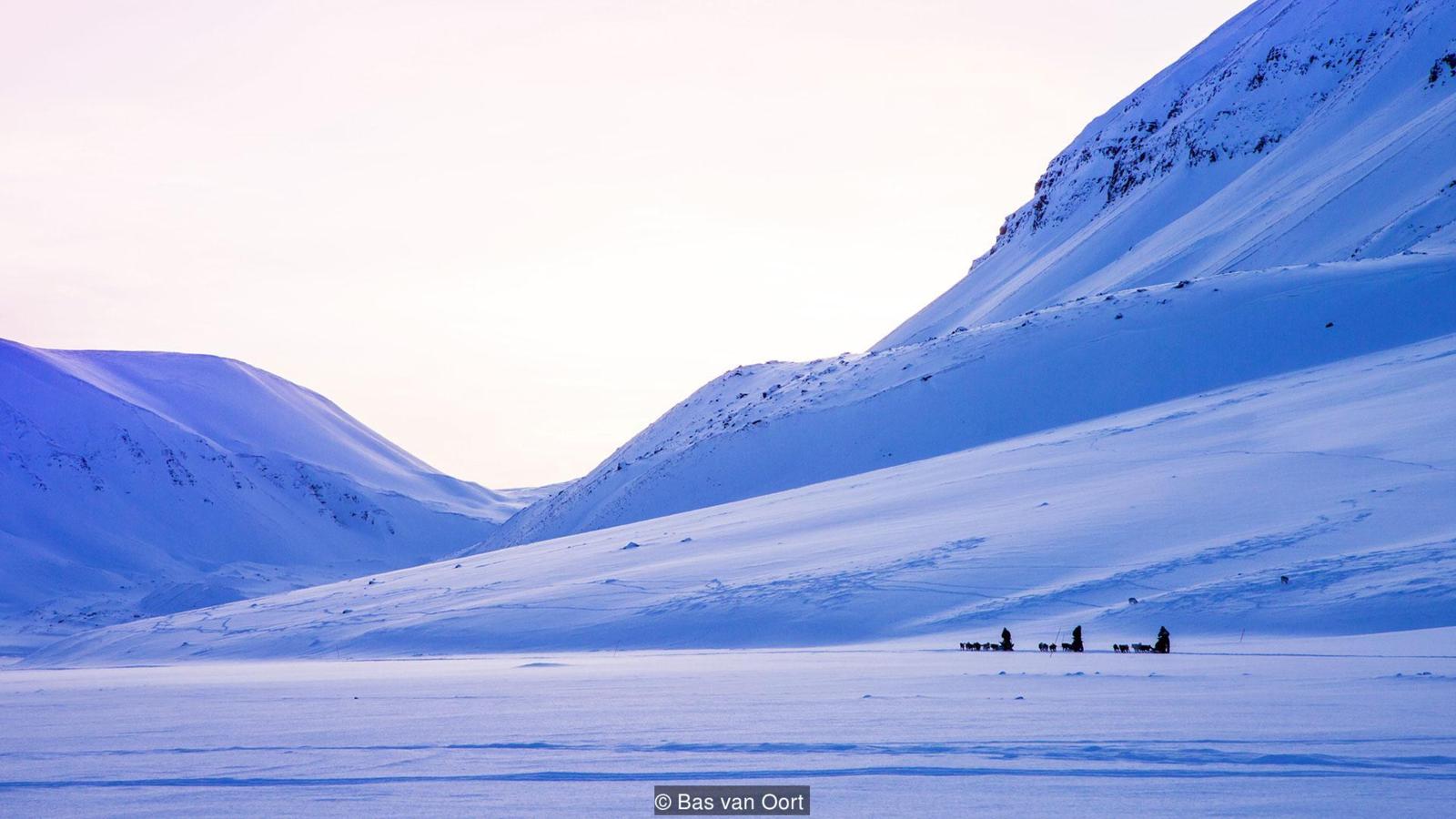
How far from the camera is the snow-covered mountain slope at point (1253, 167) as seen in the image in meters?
52.1

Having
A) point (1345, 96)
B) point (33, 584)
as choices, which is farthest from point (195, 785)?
point (33, 584)

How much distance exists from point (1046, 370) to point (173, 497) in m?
84.1

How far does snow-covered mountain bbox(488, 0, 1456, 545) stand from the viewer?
4019cm

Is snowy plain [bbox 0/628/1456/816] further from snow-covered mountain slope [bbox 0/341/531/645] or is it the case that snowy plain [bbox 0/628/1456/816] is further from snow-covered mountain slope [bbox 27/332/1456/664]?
snow-covered mountain slope [bbox 0/341/531/645]

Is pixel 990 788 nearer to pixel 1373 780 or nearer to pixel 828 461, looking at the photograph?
pixel 1373 780

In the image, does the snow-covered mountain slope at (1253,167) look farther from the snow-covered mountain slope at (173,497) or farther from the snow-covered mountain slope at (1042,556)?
the snow-covered mountain slope at (173,497)

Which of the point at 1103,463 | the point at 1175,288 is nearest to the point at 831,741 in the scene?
the point at 1103,463

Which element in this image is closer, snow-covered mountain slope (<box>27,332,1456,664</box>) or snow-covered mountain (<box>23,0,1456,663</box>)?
snow-covered mountain slope (<box>27,332,1456,664</box>)

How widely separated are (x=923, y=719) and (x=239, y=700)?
24.9ft

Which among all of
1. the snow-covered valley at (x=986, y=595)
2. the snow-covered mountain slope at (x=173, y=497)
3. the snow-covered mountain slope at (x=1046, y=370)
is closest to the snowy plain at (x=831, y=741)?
the snow-covered valley at (x=986, y=595)

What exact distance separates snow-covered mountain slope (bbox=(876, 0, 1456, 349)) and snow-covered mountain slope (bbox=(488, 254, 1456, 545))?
7.67 metres

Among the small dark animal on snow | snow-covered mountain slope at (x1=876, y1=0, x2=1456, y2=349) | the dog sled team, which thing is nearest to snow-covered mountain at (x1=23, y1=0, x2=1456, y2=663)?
snow-covered mountain slope at (x1=876, y1=0, x2=1456, y2=349)

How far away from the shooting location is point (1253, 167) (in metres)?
69.7

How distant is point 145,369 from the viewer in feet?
447
